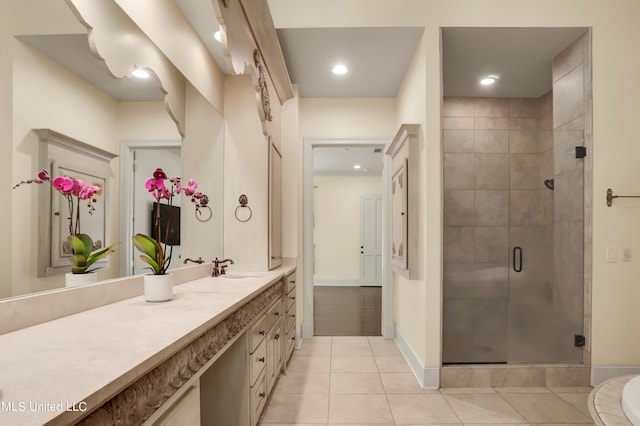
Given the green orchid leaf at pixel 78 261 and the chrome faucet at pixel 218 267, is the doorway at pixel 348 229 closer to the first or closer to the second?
the chrome faucet at pixel 218 267

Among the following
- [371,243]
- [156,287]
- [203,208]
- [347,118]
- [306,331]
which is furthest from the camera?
[371,243]

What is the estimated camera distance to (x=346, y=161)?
24.6 ft

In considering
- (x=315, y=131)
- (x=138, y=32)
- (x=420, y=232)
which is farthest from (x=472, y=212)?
(x=138, y=32)

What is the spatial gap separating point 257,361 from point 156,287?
813 millimetres

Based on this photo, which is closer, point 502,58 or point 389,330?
point 502,58

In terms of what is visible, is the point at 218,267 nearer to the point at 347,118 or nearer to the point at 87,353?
the point at 87,353

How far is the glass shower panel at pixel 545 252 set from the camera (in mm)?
3012

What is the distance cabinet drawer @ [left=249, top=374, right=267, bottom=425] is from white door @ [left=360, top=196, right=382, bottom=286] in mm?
6726

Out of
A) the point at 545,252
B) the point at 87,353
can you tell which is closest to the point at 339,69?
the point at 545,252

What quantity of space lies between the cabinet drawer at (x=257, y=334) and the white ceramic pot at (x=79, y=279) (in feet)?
2.77

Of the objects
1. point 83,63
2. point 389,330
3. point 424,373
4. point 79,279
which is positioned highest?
point 83,63

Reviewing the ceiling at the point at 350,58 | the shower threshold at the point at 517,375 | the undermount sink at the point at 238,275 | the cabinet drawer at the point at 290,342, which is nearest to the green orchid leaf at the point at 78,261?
the undermount sink at the point at 238,275

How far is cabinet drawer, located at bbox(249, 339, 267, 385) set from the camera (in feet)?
6.58

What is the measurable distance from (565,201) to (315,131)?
2601mm
